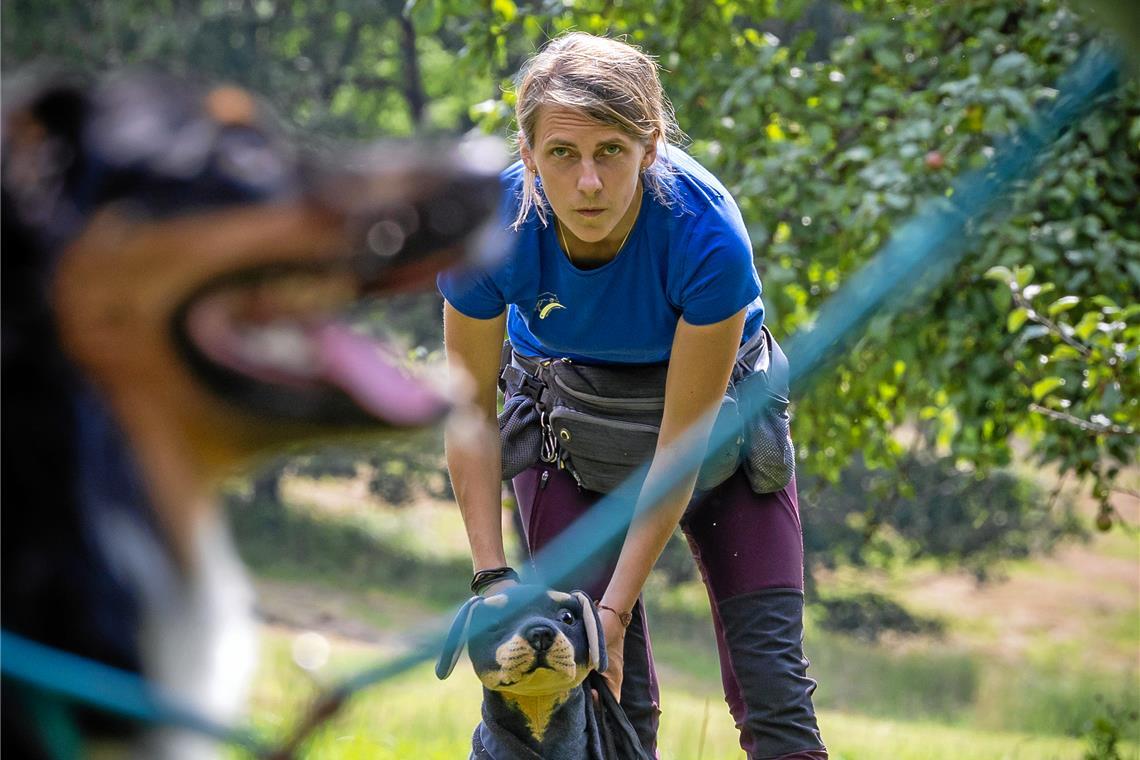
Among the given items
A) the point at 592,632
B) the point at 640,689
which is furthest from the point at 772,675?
the point at 592,632


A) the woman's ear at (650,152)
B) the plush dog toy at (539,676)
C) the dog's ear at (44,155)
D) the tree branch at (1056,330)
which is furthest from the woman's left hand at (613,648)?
the tree branch at (1056,330)

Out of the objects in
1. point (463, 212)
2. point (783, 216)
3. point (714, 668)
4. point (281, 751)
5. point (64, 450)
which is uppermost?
point (783, 216)

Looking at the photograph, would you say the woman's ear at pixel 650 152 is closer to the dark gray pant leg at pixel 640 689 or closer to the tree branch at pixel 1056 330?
the dark gray pant leg at pixel 640 689

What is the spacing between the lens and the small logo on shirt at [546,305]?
2896mm

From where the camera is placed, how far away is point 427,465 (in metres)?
17.5

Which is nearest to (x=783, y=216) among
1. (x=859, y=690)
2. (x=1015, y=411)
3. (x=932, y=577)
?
(x=1015, y=411)

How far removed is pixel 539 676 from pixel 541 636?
4.7 inches

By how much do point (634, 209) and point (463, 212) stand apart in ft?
4.23

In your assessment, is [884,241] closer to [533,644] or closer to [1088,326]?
[1088,326]

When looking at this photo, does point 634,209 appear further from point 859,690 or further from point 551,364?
point 859,690

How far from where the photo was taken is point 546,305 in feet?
9.57

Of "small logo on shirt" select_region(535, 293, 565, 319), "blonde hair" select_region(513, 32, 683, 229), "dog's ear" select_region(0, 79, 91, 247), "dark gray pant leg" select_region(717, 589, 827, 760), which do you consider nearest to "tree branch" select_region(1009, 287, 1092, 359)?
"dark gray pant leg" select_region(717, 589, 827, 760)

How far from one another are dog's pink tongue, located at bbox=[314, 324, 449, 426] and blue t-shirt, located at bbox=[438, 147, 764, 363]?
1252 mm

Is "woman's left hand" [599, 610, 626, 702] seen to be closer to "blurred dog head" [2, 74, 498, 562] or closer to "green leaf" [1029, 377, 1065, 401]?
"blurred dog head" [2, 74, 498, 562]
